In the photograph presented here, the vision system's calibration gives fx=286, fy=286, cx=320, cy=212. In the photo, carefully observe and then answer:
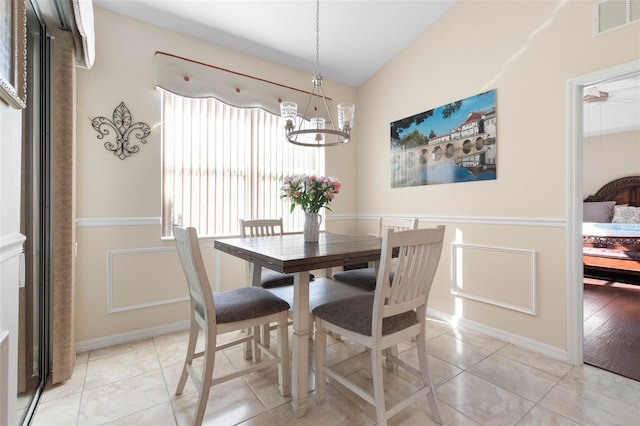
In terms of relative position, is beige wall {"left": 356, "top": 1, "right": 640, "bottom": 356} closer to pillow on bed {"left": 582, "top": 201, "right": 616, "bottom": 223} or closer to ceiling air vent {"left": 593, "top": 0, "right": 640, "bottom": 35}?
ceiling air vent {"left": 593, "top": 0, "right": 640, "bottom": 35}

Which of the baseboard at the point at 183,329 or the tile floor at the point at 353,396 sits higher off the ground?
the baseboard at the point at 183,329

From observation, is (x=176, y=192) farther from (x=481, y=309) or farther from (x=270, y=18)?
(x=481, y=309)

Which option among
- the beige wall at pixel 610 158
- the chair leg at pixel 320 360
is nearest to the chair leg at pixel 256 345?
the chair leg at pixel 320 360

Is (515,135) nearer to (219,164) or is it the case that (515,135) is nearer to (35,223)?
Answer: (219,164)

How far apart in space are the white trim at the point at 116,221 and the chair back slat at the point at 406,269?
7.14 feet

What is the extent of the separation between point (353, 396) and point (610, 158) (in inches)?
273

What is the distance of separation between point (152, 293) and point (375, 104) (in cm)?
330

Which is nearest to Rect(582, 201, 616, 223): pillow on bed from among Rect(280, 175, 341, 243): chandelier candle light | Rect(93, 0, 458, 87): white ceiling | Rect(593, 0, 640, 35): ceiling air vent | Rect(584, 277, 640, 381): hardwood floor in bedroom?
Rect(584, 277, 640, 381): hardwood floor in bedroom

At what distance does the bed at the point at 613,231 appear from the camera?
3.89 meters

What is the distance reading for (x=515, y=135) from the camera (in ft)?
7.95

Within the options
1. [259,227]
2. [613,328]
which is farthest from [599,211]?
[259,227]

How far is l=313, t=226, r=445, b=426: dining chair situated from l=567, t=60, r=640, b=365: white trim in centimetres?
137

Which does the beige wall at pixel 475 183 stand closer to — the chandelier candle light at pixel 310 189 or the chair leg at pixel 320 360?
the chandelier candle light at pixel 310 189

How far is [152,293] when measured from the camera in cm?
258
